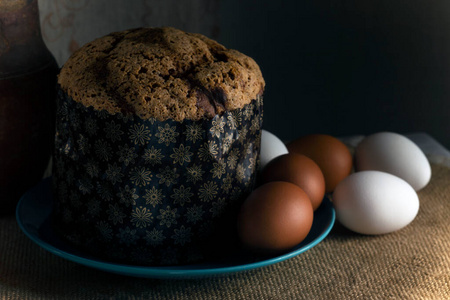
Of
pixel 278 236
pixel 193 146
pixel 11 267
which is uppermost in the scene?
pixel 193 146

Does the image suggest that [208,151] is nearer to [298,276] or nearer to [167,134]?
[167,134]

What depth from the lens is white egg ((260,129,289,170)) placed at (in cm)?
102

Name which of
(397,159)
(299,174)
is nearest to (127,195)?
(299,174)

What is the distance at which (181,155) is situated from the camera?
2.47 feet

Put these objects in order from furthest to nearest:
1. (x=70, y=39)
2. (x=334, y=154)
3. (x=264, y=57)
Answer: (x=264, y=57)
(x=70, y=39)
(x=334, y=154)

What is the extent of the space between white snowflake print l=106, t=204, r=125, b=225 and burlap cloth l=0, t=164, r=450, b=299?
0.36 feet

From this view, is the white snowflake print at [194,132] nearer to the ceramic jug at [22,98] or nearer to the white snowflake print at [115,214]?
the white snowflake print at [115,214]

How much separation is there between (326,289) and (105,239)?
33cm

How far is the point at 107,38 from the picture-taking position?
0.87m

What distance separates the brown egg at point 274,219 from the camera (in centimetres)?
80

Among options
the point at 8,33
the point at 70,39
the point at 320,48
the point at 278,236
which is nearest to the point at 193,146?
the point at 278,236

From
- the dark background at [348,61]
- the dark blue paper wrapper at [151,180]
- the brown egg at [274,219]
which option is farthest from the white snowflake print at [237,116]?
the dark background at [348,61]

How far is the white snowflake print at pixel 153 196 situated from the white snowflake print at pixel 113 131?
0.08 metres

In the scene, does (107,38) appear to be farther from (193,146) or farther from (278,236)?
(278,236)
